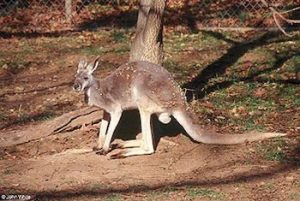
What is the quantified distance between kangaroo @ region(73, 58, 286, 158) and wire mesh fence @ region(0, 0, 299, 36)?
612 centimetres

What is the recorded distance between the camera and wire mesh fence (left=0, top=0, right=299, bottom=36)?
12281 mm

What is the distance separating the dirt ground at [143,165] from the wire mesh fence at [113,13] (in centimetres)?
468

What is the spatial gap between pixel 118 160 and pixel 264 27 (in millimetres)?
6448

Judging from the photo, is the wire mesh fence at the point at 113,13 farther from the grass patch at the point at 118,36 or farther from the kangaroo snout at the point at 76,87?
the kangaroo snout at the point at 76,87

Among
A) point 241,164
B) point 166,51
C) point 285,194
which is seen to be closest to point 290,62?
point 166,51

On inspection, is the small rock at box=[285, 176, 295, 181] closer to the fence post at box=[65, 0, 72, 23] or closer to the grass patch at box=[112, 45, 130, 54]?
the grass patch at box=[112, 45, 130, 54]

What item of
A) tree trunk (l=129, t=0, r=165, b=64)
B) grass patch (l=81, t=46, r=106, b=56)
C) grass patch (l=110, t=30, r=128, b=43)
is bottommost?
grass patch (l=81, t=46, r=106, b=56)

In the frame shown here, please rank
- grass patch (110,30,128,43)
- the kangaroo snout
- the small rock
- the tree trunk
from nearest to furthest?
the small rock → the kangaroo snout → the tree trunk → grass patch (110,30,128,43)

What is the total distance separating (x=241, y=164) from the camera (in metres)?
5.81

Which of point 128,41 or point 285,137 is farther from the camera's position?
point 128,41

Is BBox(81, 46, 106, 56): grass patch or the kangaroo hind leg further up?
the kangaroo hind leg

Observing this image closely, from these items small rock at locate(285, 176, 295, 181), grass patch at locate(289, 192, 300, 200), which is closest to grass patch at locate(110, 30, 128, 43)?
small rock at locate(285, 176, 295, 181)

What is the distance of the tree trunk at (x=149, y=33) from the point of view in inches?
256

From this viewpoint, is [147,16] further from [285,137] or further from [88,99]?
[285,137]
